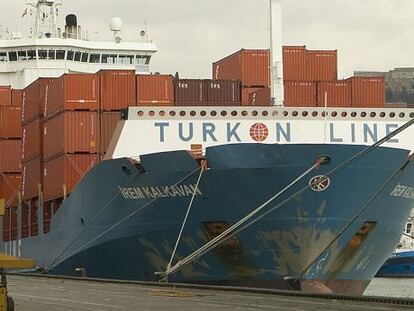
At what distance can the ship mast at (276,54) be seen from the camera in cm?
2689

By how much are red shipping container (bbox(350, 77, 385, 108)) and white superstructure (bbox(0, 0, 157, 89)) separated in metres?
21.4

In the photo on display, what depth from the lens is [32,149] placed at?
34.4 metres

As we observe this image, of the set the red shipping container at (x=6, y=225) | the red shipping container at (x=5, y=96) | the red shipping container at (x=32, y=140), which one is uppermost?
the red shipping container at (x=5, y=96)

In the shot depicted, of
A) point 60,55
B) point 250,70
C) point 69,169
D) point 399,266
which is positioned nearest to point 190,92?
point 250,70

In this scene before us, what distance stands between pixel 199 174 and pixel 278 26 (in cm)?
525

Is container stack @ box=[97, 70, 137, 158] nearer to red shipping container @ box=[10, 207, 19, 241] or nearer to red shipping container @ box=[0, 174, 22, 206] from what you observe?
red shipping container @ box=[0, 174, 22, 206]

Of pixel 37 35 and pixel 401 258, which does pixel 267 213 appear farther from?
pixel 401 258

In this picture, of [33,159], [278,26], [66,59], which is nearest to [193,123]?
[278,26]

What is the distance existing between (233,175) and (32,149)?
11.7 metres

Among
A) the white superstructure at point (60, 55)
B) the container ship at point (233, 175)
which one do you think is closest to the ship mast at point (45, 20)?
the white superstructure at point (60, 55)

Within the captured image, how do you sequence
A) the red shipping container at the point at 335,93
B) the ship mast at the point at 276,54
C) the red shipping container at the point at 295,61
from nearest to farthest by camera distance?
the ship mast at the point at 276,54, the red shipping container at the point at 335,93, the red shipping container at the point at 295,61

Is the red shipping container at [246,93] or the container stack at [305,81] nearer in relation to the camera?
the container stack at [305,81]

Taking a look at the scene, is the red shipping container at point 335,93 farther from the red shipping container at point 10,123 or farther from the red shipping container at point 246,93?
the red shipping container at point 10,123

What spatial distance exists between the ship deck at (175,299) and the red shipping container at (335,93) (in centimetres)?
859
